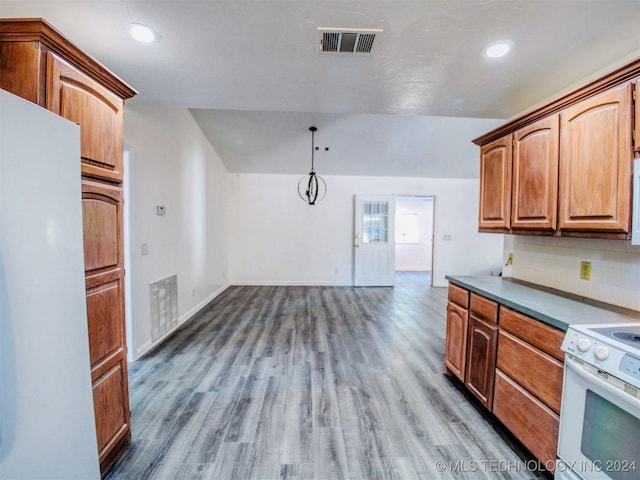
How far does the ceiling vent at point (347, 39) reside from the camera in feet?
4.92

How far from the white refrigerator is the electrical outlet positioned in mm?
2936

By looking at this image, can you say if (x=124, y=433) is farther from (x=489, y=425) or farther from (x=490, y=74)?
(x=490, y=74)

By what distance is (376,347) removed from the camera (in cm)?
313

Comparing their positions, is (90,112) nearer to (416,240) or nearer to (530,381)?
(530,381)

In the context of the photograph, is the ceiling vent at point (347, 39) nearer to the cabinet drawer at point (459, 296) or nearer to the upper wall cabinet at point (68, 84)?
the upper wall cabinet at point (68, 84)

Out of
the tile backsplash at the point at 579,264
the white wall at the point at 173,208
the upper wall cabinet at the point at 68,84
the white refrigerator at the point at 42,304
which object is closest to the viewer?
the white refrigerator at the point at 42,304

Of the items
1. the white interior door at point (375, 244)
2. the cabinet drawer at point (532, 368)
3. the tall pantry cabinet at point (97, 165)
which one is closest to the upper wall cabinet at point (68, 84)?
the tall pantry cabinet at point (97, 165)

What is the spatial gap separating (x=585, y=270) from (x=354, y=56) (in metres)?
2.15

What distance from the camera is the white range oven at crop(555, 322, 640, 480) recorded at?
1058 millimetres

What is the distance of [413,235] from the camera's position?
853 centimetres

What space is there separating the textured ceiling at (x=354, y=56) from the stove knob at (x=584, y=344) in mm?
1593

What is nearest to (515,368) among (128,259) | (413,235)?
(128,259)

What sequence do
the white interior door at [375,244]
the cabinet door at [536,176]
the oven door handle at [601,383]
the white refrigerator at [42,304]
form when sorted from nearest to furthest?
the white refrigerator at [42,304] → the oven door handle at [601,383] → the cabinet door at [536,176] → the white interior door at [375,244]

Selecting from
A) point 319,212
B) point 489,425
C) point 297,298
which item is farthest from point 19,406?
point 319,212
